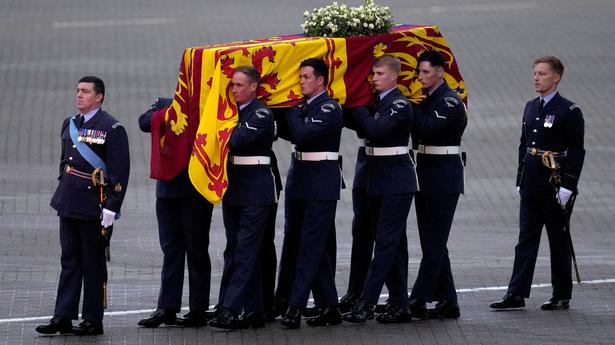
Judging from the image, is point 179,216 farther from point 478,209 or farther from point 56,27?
point 56,27

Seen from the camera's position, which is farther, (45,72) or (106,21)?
(106,21)

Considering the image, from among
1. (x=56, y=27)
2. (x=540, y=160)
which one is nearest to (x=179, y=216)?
(x=540, y=160)

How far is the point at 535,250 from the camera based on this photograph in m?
11.3

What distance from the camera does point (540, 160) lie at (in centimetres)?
1116

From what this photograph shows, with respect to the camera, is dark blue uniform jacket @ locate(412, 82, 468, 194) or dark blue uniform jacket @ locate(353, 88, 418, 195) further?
dark blue uniform jacket @ locate(412, 82, 468, 194)

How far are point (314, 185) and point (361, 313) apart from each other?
3.09ft

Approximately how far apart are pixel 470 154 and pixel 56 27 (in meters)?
10.0

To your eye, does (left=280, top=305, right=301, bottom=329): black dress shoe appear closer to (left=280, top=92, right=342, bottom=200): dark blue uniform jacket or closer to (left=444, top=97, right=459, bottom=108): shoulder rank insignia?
(left=280, top=92, right=342, bottom=200): dark blue uniform jacket

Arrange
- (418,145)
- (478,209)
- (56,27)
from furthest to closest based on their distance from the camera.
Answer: (56,27) < (478,209) < (418,145)

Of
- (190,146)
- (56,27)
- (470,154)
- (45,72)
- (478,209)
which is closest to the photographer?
(190,146)

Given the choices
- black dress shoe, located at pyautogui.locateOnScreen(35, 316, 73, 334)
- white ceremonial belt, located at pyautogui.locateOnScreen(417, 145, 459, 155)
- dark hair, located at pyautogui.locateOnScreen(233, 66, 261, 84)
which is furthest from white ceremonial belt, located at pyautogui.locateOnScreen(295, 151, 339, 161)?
black dress shoe, located at pyautogui.locateOnScreen(35, 316, 73, 334)

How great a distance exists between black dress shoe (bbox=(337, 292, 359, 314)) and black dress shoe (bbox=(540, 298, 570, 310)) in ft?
4.50

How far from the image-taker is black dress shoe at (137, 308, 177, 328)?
10531 millimetres

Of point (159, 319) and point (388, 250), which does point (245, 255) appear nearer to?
point (159, 319)
